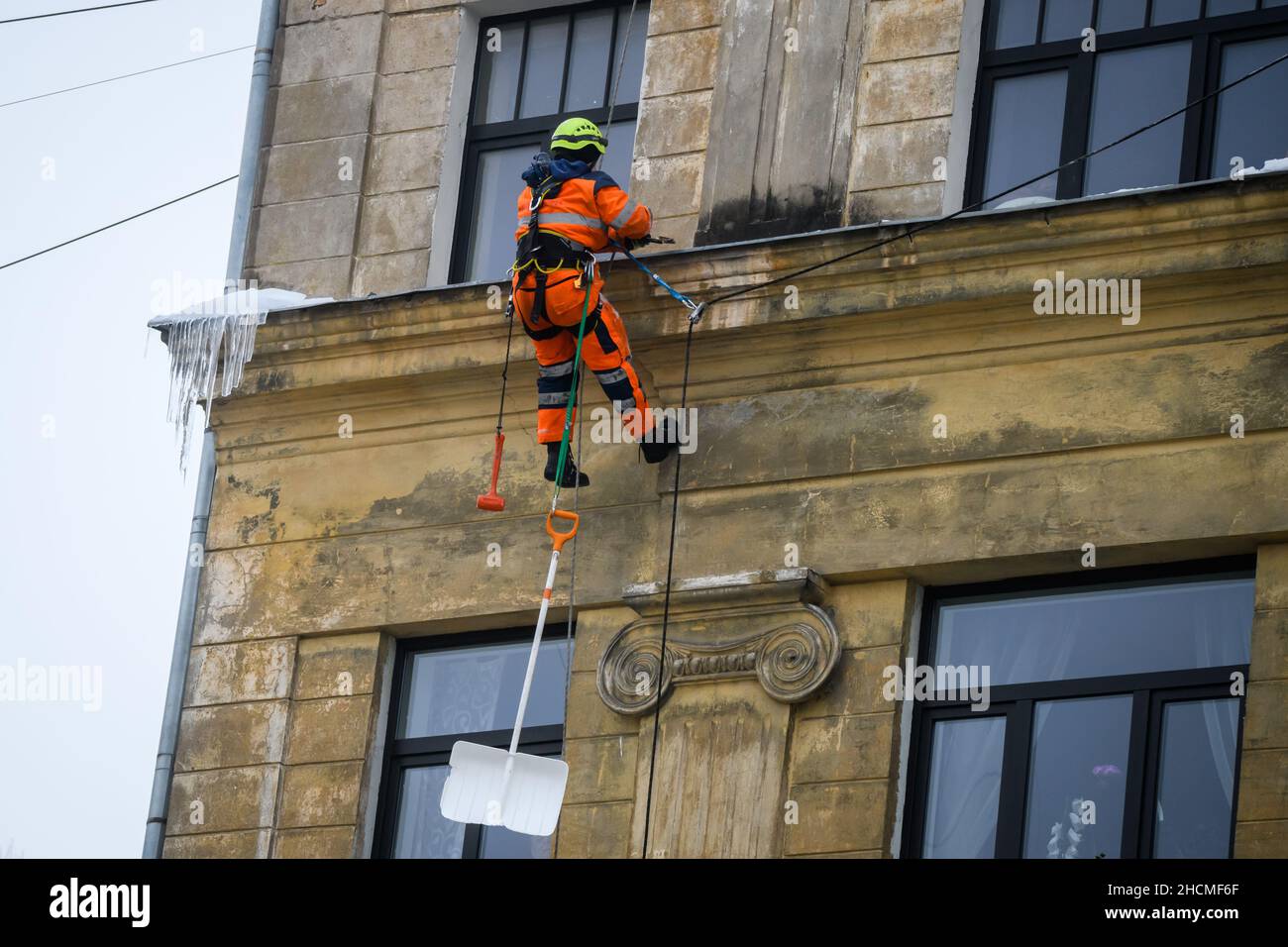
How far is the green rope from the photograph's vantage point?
52.8 feet

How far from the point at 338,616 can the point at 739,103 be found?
11.9ft

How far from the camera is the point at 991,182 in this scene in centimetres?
1678

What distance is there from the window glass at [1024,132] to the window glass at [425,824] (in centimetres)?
440

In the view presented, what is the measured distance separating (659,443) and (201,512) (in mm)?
3029

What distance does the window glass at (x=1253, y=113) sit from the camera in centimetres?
1608

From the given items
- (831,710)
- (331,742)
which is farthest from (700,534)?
(331,742)

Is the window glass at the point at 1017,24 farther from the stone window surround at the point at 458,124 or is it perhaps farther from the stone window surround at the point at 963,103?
the stone window surround at the point at 458,124

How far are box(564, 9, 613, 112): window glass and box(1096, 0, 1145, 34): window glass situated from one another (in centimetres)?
300

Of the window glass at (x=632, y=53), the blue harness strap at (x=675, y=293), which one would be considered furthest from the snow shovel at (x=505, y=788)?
the window glass at (x=632, y=53)

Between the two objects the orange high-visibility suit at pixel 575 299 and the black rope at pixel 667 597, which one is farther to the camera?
the orange high-visibility suit at pixel 575 299

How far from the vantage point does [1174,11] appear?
54.6ft

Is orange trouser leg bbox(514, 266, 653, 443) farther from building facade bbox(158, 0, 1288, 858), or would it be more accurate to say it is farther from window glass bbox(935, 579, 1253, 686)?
A: window glass bbox(935, 579, 1253, 686)
